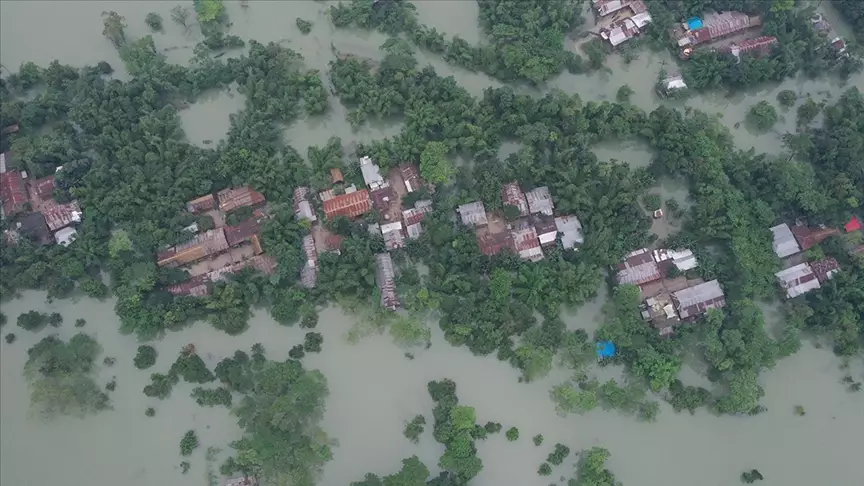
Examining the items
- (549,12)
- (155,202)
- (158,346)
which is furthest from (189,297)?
(549,12)

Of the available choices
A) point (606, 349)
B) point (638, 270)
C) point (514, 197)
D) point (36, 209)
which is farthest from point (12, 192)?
point (638, 270)

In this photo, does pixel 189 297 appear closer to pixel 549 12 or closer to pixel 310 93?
pixel 310 93

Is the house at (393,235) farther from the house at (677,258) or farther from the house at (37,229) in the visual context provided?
the house at (37,229)

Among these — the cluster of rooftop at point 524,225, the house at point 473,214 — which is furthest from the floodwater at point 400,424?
the house at point 473,214

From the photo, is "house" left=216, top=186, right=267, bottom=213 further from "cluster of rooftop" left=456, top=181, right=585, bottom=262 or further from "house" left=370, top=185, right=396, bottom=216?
"cluster of rooftop" left=456, top=181, right=585, bottom=262

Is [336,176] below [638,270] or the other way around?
the other way around

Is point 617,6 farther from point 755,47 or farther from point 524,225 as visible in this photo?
point 524,225
